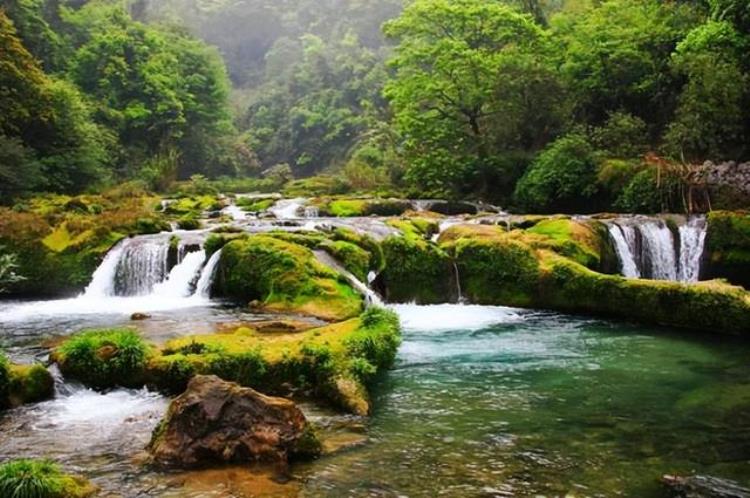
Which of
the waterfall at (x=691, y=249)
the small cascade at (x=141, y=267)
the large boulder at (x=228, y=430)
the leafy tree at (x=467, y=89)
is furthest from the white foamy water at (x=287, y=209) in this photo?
the large boulder at (x=228, y=430)

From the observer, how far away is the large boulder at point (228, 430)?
6.55 m

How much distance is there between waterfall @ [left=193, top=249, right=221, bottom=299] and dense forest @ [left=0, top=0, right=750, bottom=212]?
482 inches

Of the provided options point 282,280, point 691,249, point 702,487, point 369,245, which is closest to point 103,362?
point 282,280

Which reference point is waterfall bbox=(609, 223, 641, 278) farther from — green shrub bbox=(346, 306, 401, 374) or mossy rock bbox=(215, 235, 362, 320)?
green shrub bbox=(346, 306, 401, 374)

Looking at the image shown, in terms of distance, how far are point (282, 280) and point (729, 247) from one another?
11.8m

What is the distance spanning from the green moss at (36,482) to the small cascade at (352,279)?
9964 millimetres

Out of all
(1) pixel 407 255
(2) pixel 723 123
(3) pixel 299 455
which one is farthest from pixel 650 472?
(2) pixel 723 123

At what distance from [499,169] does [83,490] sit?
82.4ft

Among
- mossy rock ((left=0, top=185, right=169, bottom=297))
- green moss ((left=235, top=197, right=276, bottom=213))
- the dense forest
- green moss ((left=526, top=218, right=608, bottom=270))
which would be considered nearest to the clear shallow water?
green moss ((left=526, top=218, right=608, bottom=270))

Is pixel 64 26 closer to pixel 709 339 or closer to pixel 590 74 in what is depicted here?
pixel 590 74

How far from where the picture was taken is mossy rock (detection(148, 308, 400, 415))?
345 inches

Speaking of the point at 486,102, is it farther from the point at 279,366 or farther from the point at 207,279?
the point at 279,366

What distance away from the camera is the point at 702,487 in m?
6.10

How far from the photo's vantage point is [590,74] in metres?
28.7
